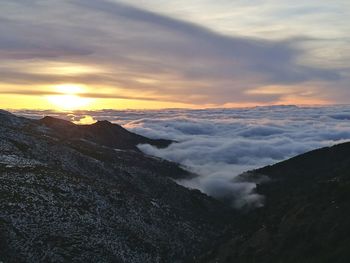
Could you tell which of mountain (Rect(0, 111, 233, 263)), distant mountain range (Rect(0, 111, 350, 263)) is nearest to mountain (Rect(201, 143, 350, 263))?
distant mountain range (Rect(0, 111, 350, 263))

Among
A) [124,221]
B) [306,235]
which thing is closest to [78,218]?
[124,221]

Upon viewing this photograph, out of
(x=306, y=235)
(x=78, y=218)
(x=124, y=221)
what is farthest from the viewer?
(x=124, y=221)

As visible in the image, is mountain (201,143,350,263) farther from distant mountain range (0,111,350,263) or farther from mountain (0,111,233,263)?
mountain (0,111,233,263)

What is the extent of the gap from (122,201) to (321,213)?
266 feet

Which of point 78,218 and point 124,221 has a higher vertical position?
point 78,218

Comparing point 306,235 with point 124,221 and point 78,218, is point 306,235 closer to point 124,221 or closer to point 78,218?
point 78,218

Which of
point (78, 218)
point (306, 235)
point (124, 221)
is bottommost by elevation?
point (124, 221)

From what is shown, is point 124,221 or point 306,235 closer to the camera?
point 306,235

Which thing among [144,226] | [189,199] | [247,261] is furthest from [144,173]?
[247,261]

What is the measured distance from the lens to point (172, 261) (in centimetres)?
11450

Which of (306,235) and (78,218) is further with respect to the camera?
(78,218)

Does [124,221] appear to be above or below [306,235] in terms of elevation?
below

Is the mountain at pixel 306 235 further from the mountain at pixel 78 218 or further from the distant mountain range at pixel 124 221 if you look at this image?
the mountain at pixel 78 218

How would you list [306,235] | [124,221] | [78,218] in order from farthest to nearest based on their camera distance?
1. [124,221]
2. [78,218]
3. [306,235]
